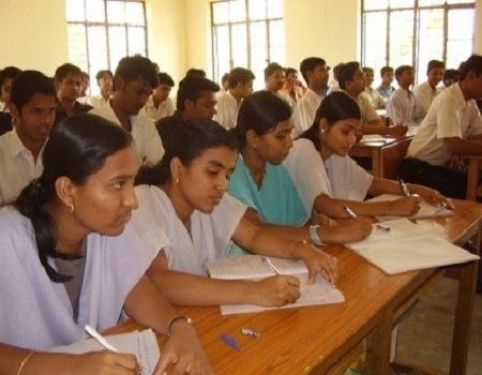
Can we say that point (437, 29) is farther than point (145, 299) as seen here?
Yes

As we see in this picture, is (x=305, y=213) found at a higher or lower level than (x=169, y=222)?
lower

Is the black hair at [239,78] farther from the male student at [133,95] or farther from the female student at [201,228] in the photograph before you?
the female student at [201,228]

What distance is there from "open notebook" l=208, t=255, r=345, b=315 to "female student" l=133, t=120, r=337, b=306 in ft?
0.07

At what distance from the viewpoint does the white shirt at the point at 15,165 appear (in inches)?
99.6

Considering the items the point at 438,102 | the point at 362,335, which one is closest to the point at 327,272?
the point at 362,335

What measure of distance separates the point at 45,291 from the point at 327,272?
72 cm

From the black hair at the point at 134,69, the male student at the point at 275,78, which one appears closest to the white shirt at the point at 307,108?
the male student at the point at 275,78

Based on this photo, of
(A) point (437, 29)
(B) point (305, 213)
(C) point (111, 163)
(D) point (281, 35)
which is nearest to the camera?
(C) point (111, 163)

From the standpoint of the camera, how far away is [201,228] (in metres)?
1.74

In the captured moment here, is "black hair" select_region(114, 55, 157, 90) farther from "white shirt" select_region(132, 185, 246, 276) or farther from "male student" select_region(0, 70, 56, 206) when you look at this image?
"white shirt" select_region(132, 185, 246, 276)

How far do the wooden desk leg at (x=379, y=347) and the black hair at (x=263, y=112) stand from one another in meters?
0.95

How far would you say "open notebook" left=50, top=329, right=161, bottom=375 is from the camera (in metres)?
1.08

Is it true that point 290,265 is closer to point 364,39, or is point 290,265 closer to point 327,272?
point 327,272

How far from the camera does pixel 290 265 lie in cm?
164
